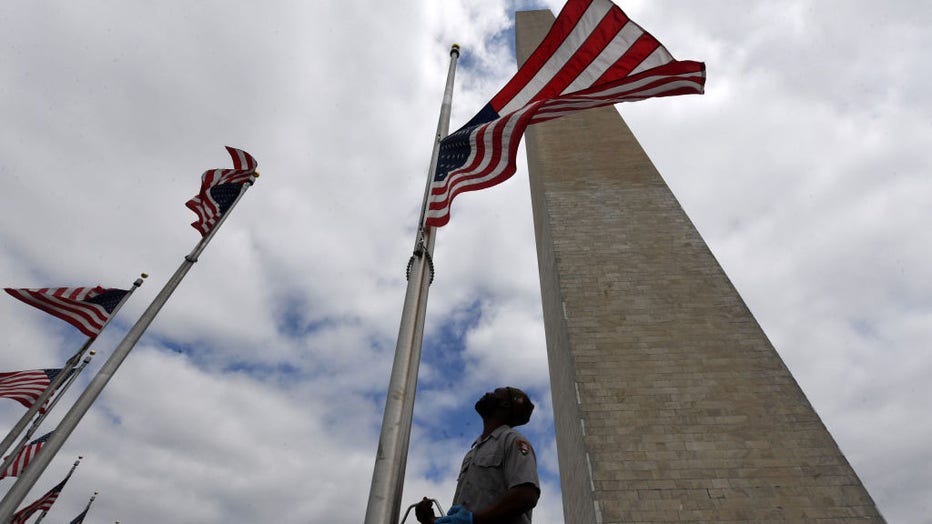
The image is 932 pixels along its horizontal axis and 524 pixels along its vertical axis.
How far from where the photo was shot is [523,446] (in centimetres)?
219

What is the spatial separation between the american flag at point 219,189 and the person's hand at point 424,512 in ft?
23.7

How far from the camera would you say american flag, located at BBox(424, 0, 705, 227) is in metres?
4.21

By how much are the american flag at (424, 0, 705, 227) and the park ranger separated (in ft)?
5.59

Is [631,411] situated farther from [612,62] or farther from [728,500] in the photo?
[612,62]

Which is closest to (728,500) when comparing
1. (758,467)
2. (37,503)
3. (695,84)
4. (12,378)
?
(758,467)

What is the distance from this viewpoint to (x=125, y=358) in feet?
22.4

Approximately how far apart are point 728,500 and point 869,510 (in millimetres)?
1918

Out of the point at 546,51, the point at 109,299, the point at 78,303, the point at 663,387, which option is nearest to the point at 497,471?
the point at 546,51

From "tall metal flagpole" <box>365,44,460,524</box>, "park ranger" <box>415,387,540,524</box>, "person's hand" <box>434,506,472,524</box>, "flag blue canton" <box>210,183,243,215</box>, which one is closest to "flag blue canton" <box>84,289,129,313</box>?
"flag blue canton" <box>210,183,243,215</box>

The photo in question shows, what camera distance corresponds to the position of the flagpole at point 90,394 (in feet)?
18.6

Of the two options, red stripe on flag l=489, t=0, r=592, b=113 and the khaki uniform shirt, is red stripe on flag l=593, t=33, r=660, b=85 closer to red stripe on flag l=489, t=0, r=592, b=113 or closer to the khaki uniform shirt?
red stripe on flag l=489, t=0, r=592, b=113

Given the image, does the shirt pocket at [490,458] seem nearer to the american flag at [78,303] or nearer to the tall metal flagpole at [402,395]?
the tall metal flagpole at [402,395]

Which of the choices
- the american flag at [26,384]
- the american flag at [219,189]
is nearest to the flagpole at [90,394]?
the american flag at [219,189]

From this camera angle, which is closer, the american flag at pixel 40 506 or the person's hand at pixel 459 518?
the person's hand at pixel 459 518
